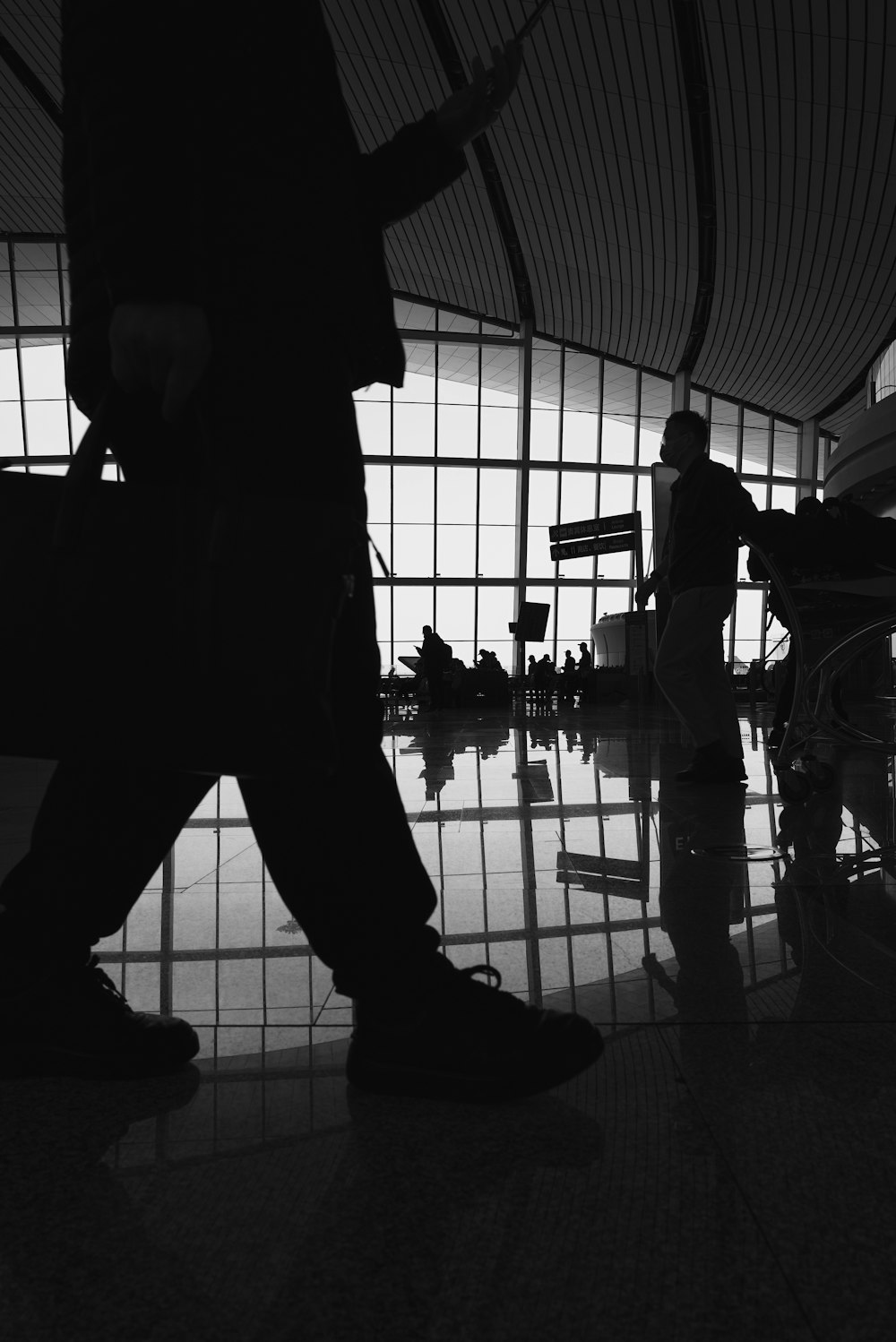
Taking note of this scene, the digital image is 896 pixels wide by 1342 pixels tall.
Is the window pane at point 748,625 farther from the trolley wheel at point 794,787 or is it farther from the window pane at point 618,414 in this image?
the trolley wheel at point 794,787

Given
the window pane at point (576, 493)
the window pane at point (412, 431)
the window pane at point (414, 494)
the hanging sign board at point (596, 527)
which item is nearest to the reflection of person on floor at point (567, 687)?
the hanging sign board at point (596, 527)

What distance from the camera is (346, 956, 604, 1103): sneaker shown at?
1.08 m

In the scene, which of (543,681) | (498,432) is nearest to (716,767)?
(543,681)

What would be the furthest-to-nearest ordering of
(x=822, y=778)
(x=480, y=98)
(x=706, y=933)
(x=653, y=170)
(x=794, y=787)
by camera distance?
(x=653, y=170) < (x=822, y=778) < (x=794, y=787) < (x=706, y=933) < (x=480, y=98)

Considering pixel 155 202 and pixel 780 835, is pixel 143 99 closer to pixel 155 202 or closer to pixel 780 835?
pixel 155 202

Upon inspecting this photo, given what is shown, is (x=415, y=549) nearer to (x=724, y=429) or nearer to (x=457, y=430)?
(x=457, y=430)

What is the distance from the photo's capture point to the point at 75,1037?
3.80 feet

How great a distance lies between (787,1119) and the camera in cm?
99

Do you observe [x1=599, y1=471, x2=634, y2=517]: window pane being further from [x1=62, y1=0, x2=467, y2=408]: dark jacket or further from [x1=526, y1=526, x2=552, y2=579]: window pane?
[x1=62, y1=0, x2=467, y2=408]: dark jacket

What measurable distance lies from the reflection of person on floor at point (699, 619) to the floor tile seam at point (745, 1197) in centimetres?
326

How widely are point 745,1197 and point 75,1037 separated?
0.83 meters

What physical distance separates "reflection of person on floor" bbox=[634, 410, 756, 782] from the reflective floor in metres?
2.38

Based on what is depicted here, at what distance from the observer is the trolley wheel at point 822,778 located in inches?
149

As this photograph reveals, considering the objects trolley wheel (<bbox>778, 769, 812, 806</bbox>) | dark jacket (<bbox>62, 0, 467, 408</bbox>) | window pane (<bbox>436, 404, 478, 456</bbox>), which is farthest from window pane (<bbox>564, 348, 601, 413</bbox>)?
dark jacket (<bbox>62, 0, 467, 408</bbox>)
